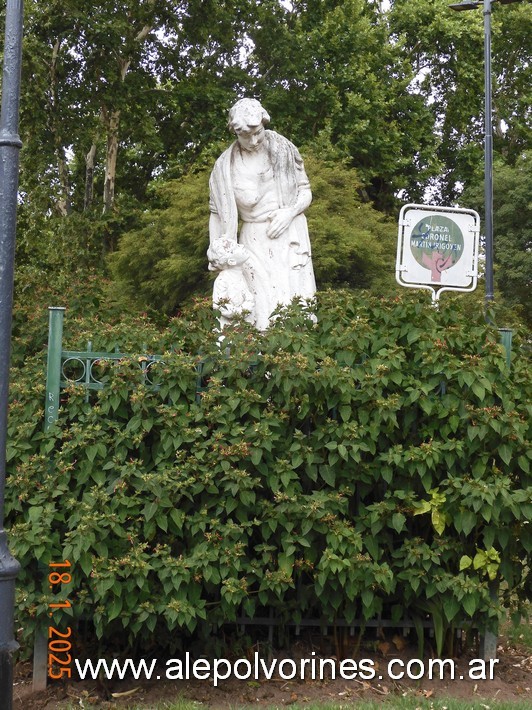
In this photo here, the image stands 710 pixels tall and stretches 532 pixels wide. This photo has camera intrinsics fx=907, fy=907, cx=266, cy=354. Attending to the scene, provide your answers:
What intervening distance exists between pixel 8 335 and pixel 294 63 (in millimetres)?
20252

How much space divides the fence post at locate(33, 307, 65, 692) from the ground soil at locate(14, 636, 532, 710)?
102 mm

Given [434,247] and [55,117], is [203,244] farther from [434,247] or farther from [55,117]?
[434,247]

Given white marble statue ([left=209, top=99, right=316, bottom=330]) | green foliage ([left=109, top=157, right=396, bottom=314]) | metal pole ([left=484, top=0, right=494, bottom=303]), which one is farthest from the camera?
green foliage ([left=109, top=157, right=396, bottom=314])

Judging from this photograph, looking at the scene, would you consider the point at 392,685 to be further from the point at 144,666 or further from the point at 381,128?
the point at 381,128

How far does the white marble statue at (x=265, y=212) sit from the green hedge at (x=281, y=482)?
4.59ft

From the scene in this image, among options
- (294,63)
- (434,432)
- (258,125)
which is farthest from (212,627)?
(294,63)

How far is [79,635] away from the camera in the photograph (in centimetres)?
507

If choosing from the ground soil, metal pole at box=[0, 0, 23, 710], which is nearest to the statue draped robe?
the ground soil

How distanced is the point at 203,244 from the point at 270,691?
45.0ft

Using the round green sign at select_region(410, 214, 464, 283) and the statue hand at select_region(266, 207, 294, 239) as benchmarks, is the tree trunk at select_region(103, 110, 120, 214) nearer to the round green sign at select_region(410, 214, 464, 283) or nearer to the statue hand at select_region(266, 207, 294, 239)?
the round green sign at select_region(410, 214, 464, 283)

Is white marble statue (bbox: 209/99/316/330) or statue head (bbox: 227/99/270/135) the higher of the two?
statue head (bbox: 227/99/270/135)

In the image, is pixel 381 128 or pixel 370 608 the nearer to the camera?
pixel 370 608

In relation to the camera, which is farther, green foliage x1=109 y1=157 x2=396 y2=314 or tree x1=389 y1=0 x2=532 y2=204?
tree x1=389 y1=0 x2=532 y2=204

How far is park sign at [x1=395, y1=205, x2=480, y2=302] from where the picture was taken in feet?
28.9
